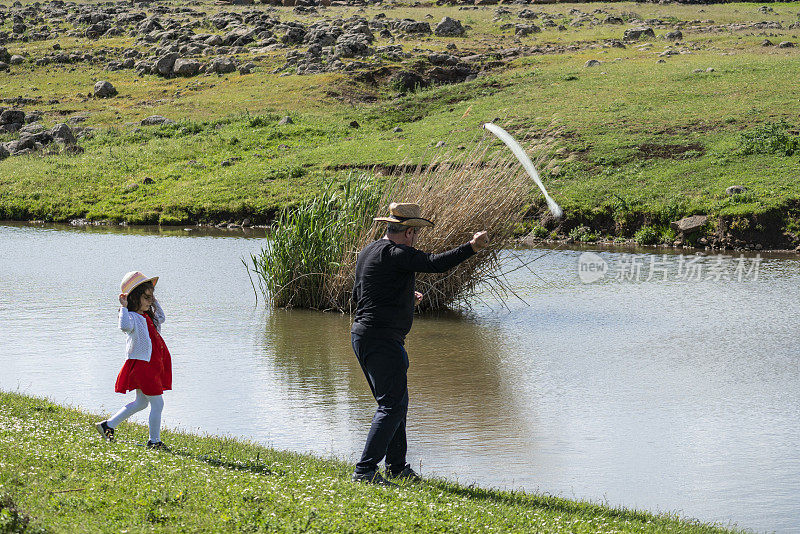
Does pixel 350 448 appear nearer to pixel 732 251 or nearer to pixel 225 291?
pixel 225 291

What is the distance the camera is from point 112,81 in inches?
2635

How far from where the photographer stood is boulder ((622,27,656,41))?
64125 mm

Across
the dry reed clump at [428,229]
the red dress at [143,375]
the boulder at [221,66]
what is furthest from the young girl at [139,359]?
the boulder at [221,66]

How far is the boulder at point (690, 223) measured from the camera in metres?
25.1

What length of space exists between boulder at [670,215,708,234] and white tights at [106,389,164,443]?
65.9 feet

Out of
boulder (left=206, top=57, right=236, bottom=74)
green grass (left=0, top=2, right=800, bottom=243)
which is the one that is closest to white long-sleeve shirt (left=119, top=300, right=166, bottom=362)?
green grass (left=0, top=2, right=800, bottom=243)

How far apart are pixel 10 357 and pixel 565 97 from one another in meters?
32.0

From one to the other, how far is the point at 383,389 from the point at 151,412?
205 centimetres

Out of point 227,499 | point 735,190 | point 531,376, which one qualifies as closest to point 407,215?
point 227,499

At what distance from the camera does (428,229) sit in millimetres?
14984

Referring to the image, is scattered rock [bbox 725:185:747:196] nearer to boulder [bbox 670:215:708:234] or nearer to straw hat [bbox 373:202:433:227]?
boulder [bbox 670:215:708:234]

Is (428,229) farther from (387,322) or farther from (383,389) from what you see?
(383,389)

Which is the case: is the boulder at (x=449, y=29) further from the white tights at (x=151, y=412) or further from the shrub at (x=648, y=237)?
the white tights at (x=151, y=412)

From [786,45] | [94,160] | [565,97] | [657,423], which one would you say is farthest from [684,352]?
[786,45]
